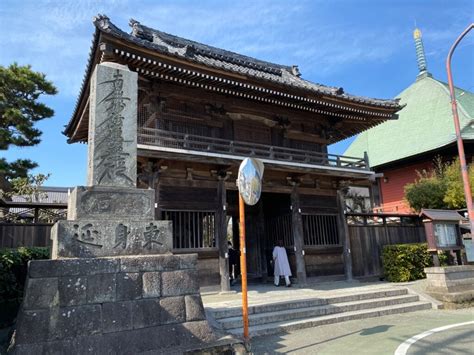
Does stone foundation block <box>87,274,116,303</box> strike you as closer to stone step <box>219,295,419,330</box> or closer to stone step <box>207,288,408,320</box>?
stone step <box>219,295,419,330</box>

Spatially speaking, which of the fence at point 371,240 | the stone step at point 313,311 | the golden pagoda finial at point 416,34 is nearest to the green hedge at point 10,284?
the stone step at point 313,311

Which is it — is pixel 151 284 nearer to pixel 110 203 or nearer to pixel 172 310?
pixel 172 310

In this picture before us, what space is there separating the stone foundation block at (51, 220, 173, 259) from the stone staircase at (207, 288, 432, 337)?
265 cm

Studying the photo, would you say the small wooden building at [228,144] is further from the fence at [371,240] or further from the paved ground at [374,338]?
the paved ground at [374,338]

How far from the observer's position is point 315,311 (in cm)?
766

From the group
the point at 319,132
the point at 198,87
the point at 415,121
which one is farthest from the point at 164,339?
the point at 415,121

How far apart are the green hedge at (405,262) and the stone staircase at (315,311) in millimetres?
2209

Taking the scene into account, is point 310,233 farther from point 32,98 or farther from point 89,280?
point 32,98

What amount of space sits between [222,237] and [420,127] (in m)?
18.0

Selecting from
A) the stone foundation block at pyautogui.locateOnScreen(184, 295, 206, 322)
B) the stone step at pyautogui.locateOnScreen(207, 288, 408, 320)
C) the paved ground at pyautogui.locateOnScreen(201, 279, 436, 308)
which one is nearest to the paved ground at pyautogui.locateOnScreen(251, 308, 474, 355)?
the stone step at pyautogui.locateOnScreen(207, 288, 408, 320)

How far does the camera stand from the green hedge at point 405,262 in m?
11.7

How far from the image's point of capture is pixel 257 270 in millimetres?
13484

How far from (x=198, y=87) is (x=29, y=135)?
28.3 feet

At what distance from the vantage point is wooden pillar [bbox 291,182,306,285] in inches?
454
